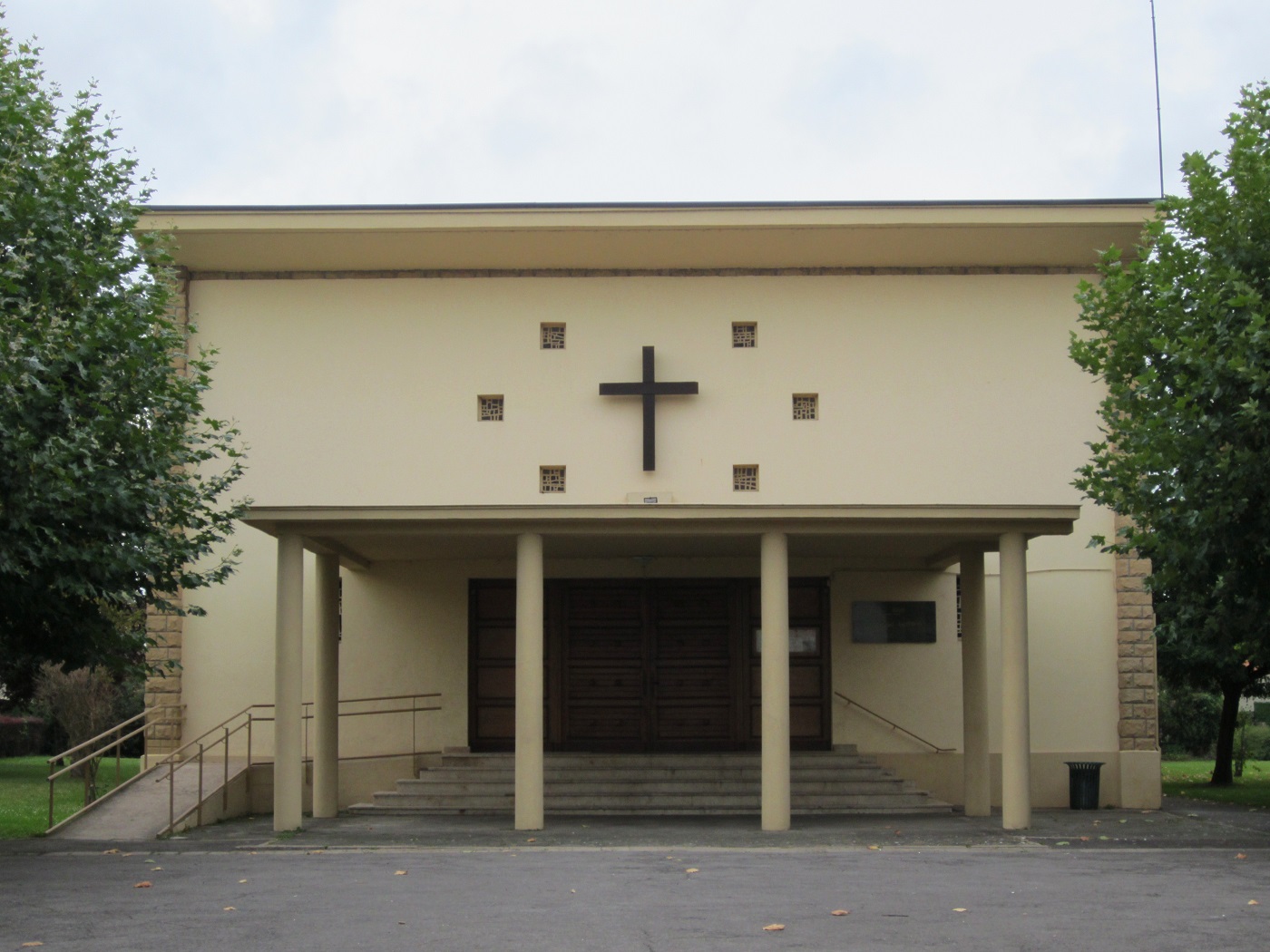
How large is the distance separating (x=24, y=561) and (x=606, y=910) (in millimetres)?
6657

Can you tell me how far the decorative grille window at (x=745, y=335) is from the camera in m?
20.2

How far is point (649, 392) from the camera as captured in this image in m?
19.8

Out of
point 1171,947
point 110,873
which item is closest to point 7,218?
point 110,873

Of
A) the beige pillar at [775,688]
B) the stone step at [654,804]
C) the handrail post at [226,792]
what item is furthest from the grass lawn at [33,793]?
the beige pillar at [775,688]

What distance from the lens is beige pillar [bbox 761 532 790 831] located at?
16.0 m

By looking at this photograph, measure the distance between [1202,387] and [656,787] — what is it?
28.1 ft

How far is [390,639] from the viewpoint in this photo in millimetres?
20578

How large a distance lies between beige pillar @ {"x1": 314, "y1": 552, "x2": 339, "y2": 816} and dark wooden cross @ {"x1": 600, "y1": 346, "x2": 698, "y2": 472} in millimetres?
4385

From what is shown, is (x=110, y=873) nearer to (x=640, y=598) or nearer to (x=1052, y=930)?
(x=1052, y=930)

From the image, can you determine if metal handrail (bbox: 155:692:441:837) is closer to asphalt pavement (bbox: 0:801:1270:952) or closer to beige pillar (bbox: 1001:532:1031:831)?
asphalt pavement (bbox: 0:801:1270:952)

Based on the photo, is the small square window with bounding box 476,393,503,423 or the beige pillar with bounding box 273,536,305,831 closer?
the beige pillar with bounding box 273,536,305,831

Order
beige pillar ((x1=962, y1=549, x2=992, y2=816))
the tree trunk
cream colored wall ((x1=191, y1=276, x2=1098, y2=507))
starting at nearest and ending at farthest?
beige pillar ((x1=962, y1=549, x2=992, y2=816))
cream colored wall ((x1=191, y1=276, x2=1098, y2=507))
the tree trunk

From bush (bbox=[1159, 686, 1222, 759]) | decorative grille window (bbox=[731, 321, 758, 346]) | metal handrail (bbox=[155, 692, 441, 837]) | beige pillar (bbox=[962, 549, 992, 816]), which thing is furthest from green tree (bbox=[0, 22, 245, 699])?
bush (bbox=[1159, 686, 1222, 759])

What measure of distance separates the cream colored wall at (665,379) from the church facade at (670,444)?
37mm
